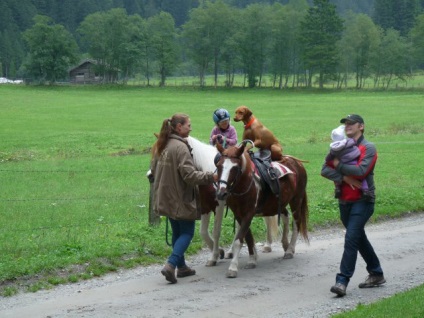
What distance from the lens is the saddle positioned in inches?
426

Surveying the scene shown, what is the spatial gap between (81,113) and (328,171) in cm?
5741

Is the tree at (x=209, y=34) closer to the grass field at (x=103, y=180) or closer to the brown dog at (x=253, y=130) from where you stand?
the grass field at (x=103, y=180)

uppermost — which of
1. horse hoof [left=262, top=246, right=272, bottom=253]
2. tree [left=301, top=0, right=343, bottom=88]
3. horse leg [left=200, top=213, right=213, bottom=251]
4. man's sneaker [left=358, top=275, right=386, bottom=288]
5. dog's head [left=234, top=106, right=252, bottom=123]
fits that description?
tree [left=301, top=0, right=343, bottom=88]

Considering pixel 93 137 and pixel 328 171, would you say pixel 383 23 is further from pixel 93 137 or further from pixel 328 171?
pixel 328 171

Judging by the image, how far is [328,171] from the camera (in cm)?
928

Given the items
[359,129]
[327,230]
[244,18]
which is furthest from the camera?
[244,18]

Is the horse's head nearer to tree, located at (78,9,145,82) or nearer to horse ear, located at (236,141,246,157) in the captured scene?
horse ear, located at (236,141,246,157)

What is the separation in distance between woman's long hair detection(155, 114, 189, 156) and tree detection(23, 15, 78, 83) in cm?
12051

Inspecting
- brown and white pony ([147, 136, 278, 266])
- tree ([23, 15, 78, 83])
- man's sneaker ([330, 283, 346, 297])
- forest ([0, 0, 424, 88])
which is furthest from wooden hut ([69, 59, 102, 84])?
man's sneaker ([330, 283, 346, 297])

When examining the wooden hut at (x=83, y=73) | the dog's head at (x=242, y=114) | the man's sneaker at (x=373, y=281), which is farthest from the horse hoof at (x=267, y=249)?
the wooden hut at (x=83, y=73)

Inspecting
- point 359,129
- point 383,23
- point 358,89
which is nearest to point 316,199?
point 359,129

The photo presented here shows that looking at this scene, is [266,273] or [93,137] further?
[93,137]

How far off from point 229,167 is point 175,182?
0.73 m

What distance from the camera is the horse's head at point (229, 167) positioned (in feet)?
31.7
